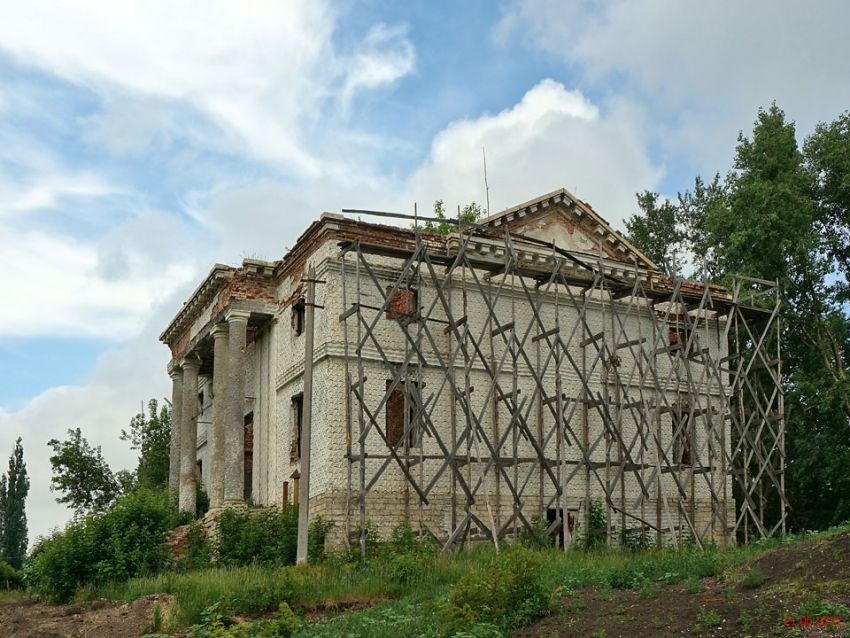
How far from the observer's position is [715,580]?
1416 cm

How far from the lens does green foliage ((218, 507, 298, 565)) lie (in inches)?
879

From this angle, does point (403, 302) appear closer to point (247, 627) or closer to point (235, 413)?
point (235, 413)

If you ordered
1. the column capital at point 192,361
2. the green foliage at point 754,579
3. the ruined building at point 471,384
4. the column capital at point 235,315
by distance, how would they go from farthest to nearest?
the column capital at point 192,361
the column capital at point 235,315
the ruined building at point 471,384
the green foliage at point 754,579

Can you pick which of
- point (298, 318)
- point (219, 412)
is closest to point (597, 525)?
point (298, 318)

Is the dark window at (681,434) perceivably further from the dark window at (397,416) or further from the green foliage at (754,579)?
the green foliage at (754,579)

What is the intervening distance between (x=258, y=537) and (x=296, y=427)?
3558mm

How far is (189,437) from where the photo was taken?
30359 mm

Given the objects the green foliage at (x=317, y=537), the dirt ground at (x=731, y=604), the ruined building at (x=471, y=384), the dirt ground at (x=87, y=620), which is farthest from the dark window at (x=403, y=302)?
the dirt ground at (x=731, y=604)

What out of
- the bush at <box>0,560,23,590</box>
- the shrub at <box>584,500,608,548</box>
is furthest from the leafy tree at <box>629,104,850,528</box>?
the bush at <box>0,560,23,590</box>

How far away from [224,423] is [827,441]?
1812cm

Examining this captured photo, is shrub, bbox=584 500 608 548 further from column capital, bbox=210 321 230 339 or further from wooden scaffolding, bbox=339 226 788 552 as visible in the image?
A: column capital, bbox=210 321 230 339

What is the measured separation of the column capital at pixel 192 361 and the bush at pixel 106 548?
791 cm

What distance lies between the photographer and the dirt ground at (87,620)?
54.2 feet

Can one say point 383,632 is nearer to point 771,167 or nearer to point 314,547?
point 314,547
